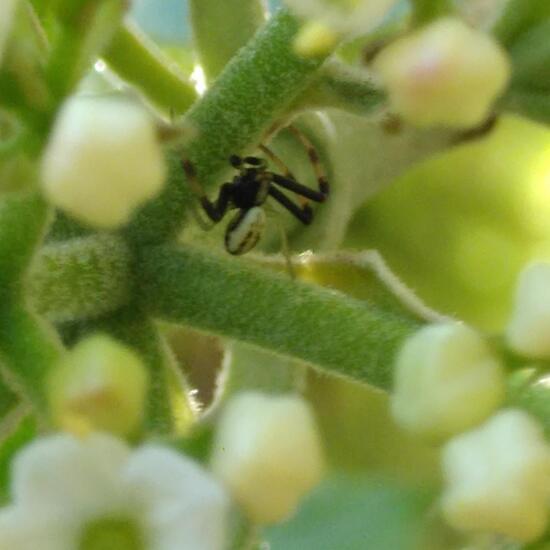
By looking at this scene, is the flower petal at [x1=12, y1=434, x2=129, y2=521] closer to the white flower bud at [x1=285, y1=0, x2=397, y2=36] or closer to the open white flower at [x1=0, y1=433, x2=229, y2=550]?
the open white flower at [x1=0, y1=433, x2=229, y2=550]

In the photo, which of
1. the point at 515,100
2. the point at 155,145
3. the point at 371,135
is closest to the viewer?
the point at 155,145

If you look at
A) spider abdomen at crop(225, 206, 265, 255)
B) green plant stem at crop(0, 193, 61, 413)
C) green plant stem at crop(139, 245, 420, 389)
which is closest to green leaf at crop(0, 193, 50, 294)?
green plant stem at crop(0, 193, 61, 413)


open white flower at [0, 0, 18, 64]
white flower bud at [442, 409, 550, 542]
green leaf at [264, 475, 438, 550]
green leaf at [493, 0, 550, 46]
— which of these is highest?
open white flower at [0, 0, 18, 64]

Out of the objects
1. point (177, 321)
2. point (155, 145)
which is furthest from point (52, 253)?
point (155, 145)

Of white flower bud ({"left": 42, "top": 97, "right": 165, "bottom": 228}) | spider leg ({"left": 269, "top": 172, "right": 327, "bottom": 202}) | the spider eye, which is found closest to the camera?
white flower bud ({"left": 42, "top": 97, "right": 165, "bottom": 228})

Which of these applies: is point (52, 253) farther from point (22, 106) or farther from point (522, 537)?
point (522, 537)

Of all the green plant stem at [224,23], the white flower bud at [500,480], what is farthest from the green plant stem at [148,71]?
the white flower bud at [500,480]
